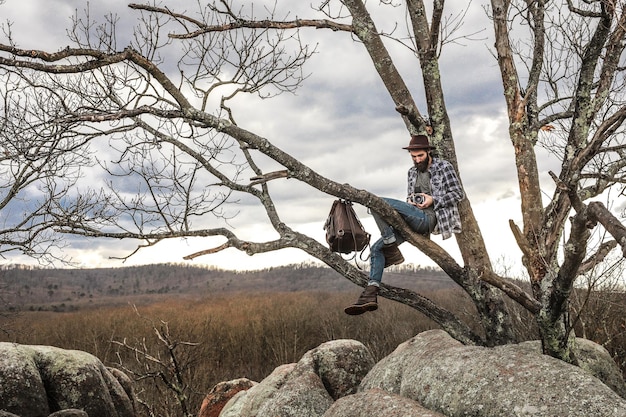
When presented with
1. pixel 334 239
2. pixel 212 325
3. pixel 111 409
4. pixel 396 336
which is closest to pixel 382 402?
pixel 334 239

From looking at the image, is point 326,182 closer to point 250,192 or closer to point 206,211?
point 250,192

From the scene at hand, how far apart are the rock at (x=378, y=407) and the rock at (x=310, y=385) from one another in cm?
160

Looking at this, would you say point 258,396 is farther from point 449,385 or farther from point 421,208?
point 421,208

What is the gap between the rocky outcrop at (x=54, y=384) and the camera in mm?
9133

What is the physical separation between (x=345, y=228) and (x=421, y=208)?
96 cm

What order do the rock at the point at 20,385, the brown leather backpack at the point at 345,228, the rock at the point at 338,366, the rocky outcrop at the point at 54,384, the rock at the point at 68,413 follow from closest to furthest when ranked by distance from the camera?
1. the brown leather backpack at the point at 345,228
2. the rock at the point at 338,366
3. the rock at the point at 68,413
4. the rock at the point at 20,385
5. the rocky outcrop at the point at 54,384

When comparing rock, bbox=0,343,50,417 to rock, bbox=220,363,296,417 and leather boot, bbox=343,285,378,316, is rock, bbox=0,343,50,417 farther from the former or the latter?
leather boot, bbox=343,285,378,316

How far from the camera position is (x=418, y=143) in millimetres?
7219

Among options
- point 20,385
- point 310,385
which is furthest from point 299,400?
point 20,385

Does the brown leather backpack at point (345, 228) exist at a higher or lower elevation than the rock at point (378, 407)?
higher

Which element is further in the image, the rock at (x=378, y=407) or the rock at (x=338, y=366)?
the rock at (x=338, y=366)

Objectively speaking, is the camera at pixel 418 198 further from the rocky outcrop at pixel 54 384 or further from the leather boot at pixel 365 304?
the rocky outcrop at pixel 54 384

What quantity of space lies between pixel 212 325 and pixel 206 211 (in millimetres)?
17911

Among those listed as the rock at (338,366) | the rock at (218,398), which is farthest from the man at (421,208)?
the rock at (218,398)
